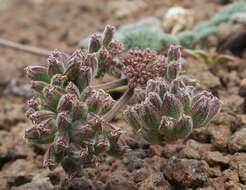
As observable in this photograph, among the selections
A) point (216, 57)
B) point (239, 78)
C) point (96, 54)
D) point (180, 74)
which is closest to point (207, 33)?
point (216, 57)

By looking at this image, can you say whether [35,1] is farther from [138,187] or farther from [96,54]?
[138,187]

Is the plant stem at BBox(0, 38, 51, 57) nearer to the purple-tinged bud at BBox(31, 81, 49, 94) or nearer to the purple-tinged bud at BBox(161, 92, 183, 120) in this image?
the purple-tinged bud at BBox(31, 81, 49, 94)

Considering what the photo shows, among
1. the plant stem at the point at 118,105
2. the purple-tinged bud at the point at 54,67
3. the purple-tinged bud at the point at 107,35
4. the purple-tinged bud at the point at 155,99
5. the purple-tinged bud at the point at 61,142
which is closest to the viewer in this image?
the purple-tinged bud at the point at 61,142

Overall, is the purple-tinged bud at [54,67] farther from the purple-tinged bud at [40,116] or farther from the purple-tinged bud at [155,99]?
the purple-tinged bud at [155,99]

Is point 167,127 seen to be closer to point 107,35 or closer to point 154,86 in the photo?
point 154,86

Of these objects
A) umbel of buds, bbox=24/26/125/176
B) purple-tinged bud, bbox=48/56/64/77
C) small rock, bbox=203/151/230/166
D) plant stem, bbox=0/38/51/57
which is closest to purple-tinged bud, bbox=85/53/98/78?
umbel of buds, bbox=24/26/125/176

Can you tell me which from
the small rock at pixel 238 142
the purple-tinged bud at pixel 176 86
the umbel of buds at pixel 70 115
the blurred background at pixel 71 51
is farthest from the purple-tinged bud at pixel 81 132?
the small rock at pixel 238 142

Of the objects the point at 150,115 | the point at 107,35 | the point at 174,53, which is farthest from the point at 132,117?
the point at 107,35
